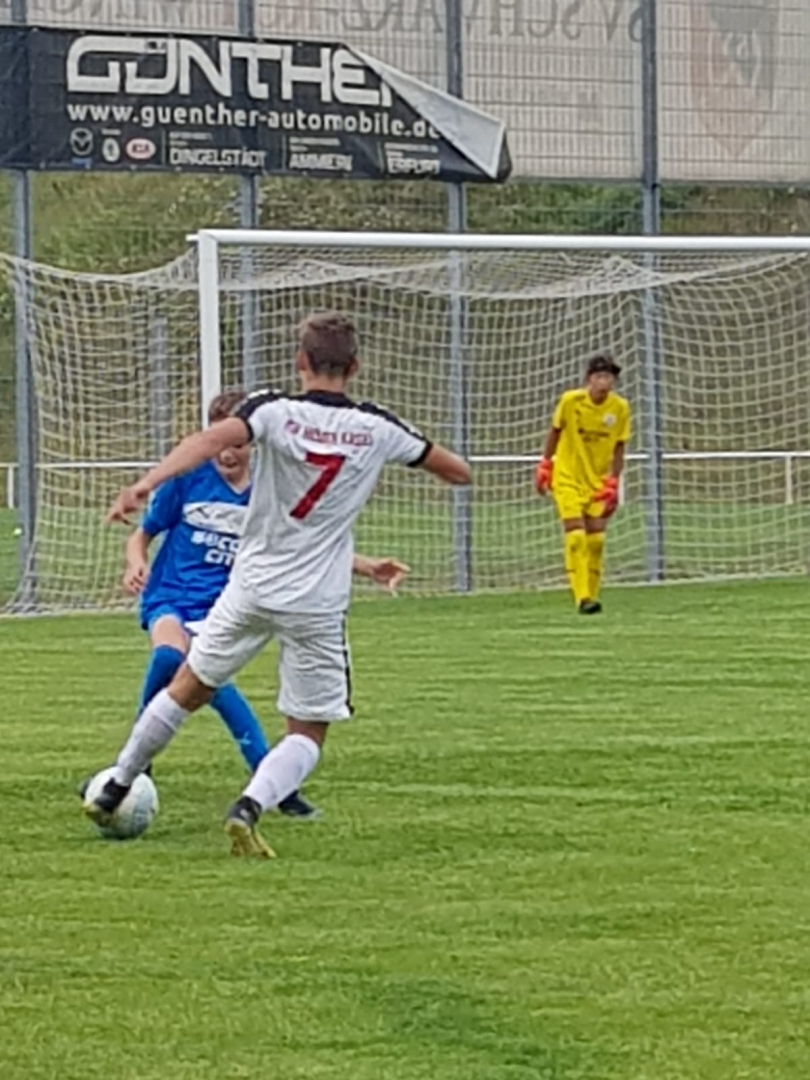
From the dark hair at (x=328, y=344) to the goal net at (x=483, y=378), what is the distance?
11136 mm

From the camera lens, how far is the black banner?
20000 millimetres

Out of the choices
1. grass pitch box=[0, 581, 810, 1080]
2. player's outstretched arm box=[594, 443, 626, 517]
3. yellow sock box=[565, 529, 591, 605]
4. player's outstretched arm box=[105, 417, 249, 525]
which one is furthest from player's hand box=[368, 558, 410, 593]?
player's outstretched arm box=[594, 443, 626, 517]

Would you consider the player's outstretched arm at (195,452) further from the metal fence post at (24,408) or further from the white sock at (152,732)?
the metal fence post at (24,408)

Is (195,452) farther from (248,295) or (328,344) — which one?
(248,295)

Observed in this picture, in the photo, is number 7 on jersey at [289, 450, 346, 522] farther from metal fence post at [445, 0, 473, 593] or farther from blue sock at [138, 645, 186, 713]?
metal fence post at [445, 0, 473, 593]

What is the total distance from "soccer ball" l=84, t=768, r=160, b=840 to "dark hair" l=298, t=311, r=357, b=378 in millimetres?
1533

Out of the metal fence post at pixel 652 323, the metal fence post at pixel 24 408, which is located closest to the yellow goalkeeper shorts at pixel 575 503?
the metal fence post at pixel 652 323

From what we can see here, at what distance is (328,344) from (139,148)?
12503mm

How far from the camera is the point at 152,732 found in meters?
8.52

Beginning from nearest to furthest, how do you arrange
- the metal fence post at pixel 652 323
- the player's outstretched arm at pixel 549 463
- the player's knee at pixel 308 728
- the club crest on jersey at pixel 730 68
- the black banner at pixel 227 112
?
the player's knee at pixel 308 728
the player's outstretched arm at pixel 549 463
the black banner at pixel 227 112
the metal fence post at pixel 652 323
the club crest on jersey at pixel 730 68

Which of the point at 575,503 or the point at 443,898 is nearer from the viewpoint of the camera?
the point at 443,898

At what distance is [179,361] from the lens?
69.6 ft

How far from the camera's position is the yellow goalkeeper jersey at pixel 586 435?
18.3m

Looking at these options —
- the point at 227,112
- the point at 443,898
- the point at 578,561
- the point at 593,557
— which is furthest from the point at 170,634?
the point at 227,112
